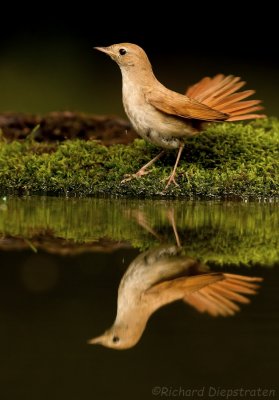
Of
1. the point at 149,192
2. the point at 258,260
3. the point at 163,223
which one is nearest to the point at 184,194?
the point at 149,192

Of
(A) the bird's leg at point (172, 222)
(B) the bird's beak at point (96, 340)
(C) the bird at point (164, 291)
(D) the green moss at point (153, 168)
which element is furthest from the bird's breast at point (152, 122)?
(B) the bird's beak at point (96, 340)

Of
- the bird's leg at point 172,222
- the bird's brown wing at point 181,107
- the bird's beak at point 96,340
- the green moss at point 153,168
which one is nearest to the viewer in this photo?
the bird's beak at point 96,340

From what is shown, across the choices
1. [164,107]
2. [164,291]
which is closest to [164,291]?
[164,291]

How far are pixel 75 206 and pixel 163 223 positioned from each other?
0.59m

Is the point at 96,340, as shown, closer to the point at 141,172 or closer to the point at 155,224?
the point at 155,224

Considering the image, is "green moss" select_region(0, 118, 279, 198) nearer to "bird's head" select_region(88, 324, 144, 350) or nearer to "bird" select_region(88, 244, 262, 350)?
"bird" select_region(88, 244, 262, 350)

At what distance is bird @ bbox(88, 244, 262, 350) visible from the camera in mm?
2125

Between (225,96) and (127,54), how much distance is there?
545 millimetres

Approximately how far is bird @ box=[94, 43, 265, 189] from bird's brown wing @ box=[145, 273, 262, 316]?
1.64m

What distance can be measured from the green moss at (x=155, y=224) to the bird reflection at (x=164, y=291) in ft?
0.49

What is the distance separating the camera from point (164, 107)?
13.5 feet

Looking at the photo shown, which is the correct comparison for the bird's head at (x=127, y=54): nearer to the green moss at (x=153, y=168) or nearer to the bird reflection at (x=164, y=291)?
the green moss at (x=153, y=168)

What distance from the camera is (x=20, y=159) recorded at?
460 cm

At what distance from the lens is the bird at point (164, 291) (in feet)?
6.97
